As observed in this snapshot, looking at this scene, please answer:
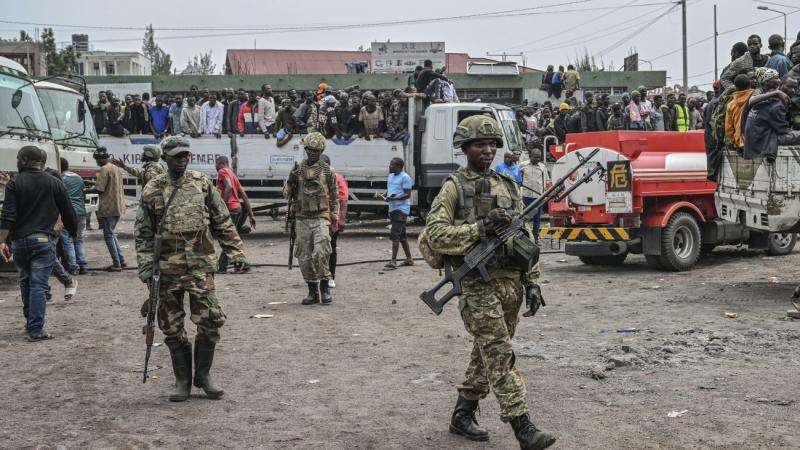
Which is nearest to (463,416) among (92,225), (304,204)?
(304,204)

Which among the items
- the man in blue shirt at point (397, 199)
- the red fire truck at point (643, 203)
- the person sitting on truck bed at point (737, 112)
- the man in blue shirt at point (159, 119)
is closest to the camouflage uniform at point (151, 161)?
the man in blue shirt at point (397, 199)

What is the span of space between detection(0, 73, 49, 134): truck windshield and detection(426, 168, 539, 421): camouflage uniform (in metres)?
9.65

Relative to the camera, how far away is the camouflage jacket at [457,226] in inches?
207

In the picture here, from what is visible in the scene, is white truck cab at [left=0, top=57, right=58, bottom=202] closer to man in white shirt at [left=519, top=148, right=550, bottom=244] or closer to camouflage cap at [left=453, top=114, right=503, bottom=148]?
man in white shirt at [left=519, top=148, right=550, bottom=244]

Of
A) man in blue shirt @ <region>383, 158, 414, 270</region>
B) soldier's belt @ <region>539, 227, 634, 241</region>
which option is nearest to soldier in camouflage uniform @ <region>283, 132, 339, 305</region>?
man in blue shirt @ <region>383, 158, 414, 270</region>

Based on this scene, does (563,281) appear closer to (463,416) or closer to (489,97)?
(463,416)

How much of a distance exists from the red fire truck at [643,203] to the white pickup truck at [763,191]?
111 cm

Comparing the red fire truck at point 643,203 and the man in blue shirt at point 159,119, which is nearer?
the red fire truck at point 643,203

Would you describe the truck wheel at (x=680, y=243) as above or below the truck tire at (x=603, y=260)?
above

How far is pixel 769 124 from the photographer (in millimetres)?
10492

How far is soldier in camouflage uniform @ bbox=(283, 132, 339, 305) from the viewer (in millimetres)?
10852

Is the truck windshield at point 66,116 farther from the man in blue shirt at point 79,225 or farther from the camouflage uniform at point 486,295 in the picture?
the camouflage uniform at point 486,295

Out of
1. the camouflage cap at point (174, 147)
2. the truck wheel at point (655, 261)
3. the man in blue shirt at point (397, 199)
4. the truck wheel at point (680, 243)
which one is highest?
the camouflage cap at point (174, 147)

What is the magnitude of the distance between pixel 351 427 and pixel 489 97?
31614mm
